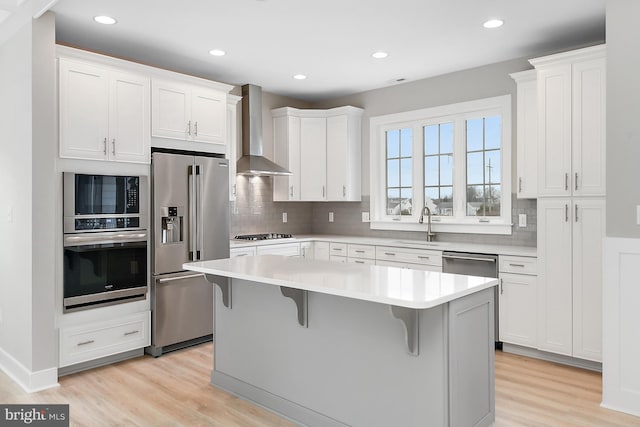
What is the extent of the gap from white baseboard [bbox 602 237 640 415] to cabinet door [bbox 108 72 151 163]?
3.62 m

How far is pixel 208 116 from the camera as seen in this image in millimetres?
4520

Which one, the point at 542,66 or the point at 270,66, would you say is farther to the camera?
the point at 270,66

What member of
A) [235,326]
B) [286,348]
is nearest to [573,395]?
[286,348]

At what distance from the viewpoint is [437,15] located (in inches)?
138

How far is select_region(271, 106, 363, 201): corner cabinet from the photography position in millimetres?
5820

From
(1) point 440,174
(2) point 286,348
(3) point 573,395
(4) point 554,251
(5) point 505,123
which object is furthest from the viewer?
(1) point 440,174

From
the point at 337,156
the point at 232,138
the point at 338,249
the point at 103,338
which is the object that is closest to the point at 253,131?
the point at 232,138

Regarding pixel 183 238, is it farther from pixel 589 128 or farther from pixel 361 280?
pixel 589 128

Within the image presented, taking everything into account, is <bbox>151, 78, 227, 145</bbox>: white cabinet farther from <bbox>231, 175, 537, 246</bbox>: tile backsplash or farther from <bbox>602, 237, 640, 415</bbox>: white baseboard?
<bbox>602, 237, 640, 415</bbox>: white baseboard

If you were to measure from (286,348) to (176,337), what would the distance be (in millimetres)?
1643

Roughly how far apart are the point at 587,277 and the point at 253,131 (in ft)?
12.2

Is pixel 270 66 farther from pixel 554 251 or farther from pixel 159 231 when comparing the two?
pixel 554 251

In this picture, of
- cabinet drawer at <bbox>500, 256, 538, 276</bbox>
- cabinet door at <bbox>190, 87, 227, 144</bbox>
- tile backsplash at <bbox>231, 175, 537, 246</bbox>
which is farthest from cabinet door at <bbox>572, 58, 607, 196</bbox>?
cabinet door at <bbox>190, 87, 227, 144</bbox>

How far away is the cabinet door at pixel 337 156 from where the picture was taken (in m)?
5.76
